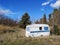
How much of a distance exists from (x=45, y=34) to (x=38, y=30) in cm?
103

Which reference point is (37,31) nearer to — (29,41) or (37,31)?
(37,31)

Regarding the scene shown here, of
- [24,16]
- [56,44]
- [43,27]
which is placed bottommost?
[56,44]

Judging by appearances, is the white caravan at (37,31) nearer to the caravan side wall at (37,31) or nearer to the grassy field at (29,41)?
the caravan side wall at (37,31)

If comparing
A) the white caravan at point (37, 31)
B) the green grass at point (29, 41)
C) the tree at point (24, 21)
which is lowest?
the green grass at point (29, 41)

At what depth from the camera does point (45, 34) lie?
19.9 metres

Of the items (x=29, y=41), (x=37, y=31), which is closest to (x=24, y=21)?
(x=37, y=31)

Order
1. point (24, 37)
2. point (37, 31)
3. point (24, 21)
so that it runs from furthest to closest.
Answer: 1. point (24, 21)
2. point (37, 31)
3. point (24, 37)

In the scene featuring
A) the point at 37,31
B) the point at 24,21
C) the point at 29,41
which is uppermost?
the point at 24,21

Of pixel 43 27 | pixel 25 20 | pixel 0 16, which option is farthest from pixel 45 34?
pixel 0 16

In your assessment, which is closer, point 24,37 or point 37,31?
point 24,37

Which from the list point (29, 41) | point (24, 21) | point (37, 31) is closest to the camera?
point (29, 41)

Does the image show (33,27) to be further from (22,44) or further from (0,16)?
(0,16)

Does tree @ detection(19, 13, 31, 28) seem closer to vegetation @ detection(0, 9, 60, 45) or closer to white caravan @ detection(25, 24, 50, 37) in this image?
vegetation @ detection(0, 9, 60, 45)

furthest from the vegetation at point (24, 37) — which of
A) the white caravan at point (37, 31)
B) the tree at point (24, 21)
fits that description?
the white caravan at point (37, 31)
